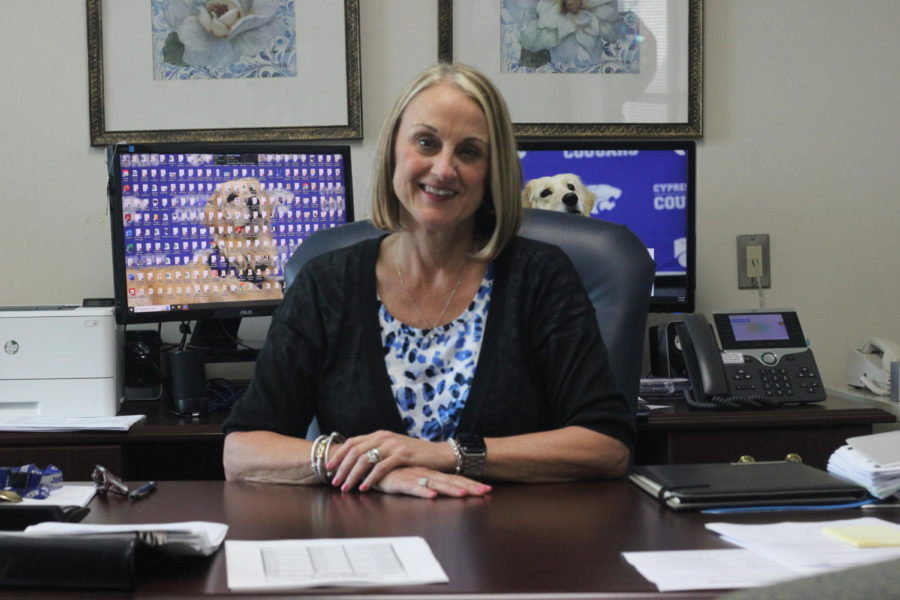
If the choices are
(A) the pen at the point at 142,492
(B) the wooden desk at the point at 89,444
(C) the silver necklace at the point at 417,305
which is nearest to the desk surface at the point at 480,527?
(A) the pen at the point at 142,492

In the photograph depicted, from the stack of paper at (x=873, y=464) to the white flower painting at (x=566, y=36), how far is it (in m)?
1.55

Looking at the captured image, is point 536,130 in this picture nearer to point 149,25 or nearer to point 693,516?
point 149,25

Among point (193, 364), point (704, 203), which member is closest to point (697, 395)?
point (704, 203)

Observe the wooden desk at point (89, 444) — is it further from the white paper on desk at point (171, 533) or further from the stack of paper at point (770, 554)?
the stack of paper at point (770, 554)

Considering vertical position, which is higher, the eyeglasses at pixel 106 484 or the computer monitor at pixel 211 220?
the computer monitor at pixel 211 220

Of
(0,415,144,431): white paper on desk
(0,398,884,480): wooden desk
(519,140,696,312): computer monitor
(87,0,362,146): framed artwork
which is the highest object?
(87,0,362,146): framed artwork

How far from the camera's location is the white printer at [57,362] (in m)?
2.15

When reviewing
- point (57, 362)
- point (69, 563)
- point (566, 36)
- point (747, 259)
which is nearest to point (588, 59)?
point (566, 36)

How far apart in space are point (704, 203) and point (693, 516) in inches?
67.2

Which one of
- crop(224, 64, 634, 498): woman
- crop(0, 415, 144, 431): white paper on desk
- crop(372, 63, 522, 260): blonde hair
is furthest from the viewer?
crop(0, 415, 144, 431): white paper on desk

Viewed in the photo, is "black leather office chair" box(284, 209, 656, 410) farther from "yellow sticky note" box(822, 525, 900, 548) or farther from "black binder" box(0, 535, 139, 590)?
"black binder" box(0, 535, 139, 590)

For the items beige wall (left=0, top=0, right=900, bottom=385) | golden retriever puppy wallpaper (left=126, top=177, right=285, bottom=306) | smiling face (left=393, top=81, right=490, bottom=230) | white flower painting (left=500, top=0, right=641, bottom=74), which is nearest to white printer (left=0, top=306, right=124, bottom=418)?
golden retriever puppy wallpaper (left=126, top=177, right=285, bottom=306)

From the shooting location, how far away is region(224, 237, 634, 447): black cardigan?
5.08 ft

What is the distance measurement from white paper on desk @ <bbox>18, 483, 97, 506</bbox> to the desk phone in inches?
52.5
